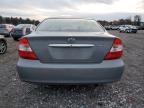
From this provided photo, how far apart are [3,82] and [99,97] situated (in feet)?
7.35

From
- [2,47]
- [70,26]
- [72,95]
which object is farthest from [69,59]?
[2,47]

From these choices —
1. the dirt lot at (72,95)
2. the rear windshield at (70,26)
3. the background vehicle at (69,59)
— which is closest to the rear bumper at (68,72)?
the background vehicle at (69,59)

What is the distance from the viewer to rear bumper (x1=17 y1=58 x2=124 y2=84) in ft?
13.9

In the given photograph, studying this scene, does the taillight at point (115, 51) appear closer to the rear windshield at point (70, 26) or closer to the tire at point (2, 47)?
the rear windshield at point (70, 26)

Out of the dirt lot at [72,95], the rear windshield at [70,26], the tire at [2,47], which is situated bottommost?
the tire at [2,47]

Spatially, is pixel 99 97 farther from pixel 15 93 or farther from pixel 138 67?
pixel 138 67

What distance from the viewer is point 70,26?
209 inches

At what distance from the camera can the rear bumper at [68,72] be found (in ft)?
13.9

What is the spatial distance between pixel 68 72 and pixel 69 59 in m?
0.21

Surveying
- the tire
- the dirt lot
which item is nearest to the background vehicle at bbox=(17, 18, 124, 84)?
the dirt lot

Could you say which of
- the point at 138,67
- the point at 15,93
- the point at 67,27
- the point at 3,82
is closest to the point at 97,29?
the point at 67,27

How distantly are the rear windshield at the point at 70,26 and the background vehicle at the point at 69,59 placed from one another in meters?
0.76

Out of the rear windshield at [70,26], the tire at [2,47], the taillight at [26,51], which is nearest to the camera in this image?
the taillight at [26,51]

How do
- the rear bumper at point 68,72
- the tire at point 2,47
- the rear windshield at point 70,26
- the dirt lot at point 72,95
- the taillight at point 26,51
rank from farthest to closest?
the tire at point 2,47, the rear windshield at point 70,26, the dirt lot at point 72,95, the taillight at point 26,51, the rear bumper at point 68,72
